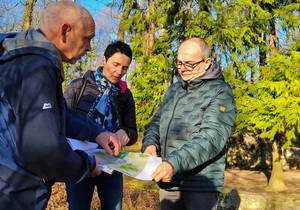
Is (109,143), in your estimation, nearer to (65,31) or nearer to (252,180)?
(65,31)

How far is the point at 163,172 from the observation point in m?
2.29

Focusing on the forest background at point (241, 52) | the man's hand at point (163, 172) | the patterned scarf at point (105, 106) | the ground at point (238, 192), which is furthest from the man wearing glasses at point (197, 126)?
the forest background at point (241, 52)

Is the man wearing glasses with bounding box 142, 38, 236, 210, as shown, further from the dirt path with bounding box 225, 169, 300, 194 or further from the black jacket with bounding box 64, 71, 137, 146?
the dirt path with bounding box 225, 169, 300, 194

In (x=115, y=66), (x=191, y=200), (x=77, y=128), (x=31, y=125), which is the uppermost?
(x=115, y=66)

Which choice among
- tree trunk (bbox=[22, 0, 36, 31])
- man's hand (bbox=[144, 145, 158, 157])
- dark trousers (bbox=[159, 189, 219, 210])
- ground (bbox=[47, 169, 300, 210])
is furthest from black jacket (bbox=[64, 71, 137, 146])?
tree trunk (bbox=[22, 0, 36, 31])

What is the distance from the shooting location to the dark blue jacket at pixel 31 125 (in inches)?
60.9

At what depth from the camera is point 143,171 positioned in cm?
222

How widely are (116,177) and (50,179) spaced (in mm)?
1503

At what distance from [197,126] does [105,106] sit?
2.61 feet

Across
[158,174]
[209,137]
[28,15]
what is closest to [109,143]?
[158,174]

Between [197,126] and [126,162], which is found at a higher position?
[197,126]

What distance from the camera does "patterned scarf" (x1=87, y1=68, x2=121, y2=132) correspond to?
10.3ft

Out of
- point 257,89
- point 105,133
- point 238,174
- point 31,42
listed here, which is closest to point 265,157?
point 238,174

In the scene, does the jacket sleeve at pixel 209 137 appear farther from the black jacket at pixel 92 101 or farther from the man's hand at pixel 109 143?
the black jacket at pixel 92 101
